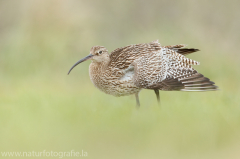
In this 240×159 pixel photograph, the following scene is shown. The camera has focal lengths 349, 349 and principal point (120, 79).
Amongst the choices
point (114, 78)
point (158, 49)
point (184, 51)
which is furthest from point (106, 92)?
point (184, 51)

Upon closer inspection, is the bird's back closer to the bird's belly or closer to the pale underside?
the pale underside

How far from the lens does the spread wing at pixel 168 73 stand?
7.36m

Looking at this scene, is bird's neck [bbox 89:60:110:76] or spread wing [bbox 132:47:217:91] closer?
spread wing [bbox 132:47:217:91]

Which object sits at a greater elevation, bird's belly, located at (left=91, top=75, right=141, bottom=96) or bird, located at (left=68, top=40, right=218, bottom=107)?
bird, located at (left=68, top=40, right=218, bottom=107)

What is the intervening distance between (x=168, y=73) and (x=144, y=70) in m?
0.55

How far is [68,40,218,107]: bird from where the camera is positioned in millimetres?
7797

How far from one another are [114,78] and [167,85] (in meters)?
1.39

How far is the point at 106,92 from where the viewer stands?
8492 millimetres

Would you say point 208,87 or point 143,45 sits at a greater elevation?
point 143,45

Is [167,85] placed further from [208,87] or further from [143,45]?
[143,45]

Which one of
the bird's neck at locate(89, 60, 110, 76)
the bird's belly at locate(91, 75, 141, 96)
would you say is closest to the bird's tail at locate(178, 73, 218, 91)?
the bird's belly at locate(91, 75, 141, 96)

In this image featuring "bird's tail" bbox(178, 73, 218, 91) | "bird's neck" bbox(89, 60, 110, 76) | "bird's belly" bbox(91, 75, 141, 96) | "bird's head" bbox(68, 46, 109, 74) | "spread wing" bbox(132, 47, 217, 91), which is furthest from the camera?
"bird's neck" bbox(89, 60, 110, 76)

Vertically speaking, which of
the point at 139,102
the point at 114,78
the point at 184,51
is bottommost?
the point at 139,102

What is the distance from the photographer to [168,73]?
7984mm
